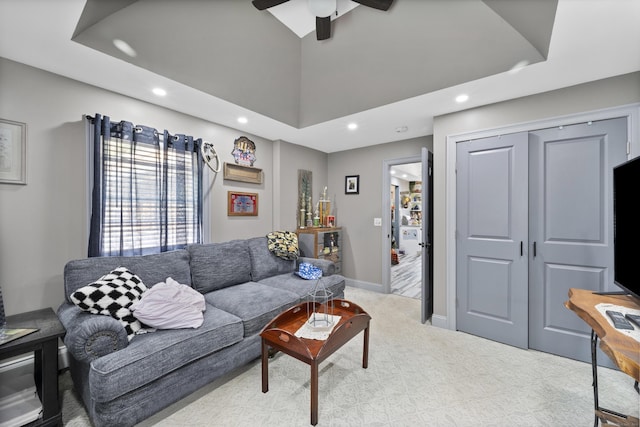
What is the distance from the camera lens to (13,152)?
1.92m

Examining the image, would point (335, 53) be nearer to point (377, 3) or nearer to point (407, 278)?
point (377, 3)

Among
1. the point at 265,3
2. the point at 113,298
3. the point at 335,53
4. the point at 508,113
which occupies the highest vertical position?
the point at 335,53

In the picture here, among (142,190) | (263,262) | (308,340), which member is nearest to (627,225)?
(308,340)

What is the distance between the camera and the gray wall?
2150 mm

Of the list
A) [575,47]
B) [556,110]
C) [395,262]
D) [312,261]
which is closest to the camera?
[575,47]

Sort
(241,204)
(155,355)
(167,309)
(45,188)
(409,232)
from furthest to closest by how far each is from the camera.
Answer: (409,232), (241,204), (45,188), (167,309), (155,355)

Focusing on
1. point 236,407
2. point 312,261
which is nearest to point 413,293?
point 312,261

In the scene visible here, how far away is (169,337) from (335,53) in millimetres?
3033

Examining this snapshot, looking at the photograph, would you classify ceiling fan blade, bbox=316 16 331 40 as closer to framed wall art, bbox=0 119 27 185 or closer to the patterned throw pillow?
the patterned throw pillow

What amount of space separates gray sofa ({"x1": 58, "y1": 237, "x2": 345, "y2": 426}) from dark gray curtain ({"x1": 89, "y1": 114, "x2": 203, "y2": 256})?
31 cm

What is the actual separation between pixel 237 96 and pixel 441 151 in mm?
2343

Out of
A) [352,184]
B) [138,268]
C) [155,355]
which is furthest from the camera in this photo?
[352,184]

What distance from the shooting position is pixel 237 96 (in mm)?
2713

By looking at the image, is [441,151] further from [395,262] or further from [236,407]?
[395,262]
